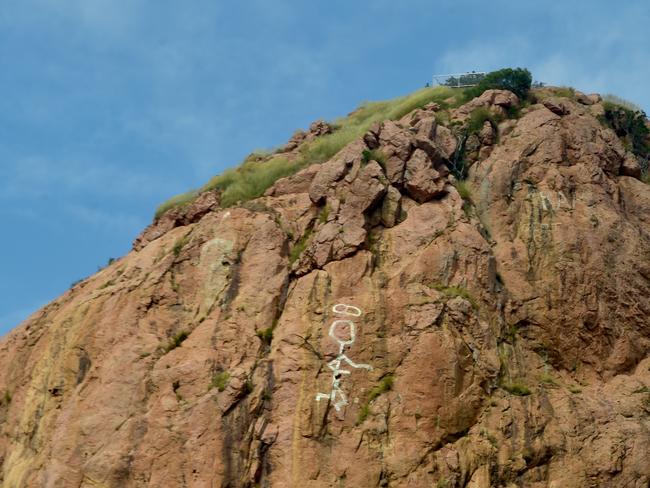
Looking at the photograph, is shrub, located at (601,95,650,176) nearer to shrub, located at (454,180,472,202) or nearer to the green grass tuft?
the green grass tuft

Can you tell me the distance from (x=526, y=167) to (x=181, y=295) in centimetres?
1165

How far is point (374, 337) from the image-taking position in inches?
928

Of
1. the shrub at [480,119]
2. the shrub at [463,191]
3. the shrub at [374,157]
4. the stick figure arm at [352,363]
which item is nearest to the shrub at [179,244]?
the shrub at [374,157]

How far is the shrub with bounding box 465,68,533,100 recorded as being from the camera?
33.2 meters

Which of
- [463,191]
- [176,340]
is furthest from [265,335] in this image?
[463,191]

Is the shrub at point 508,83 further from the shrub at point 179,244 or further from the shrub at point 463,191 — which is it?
the shrub at point 179,244

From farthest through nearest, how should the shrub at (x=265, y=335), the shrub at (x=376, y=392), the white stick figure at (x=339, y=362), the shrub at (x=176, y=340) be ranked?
the shrub at (x=176, y=340) → the shrub at (x=265, y=335) → the white stick figure at (x=339, y=362) → the shrub at (x=376, y=392)

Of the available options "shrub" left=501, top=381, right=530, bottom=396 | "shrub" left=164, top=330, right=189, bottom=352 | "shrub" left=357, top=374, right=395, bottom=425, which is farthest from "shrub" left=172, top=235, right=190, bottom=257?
"shrub" left=501, top=381, right=530, bottom=396

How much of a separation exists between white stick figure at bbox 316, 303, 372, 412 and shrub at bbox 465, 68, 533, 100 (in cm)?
1267

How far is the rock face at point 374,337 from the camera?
2180 cm

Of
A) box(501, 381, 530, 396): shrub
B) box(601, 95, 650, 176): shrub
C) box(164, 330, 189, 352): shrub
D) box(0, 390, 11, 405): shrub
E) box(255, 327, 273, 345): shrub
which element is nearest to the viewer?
box(501, 381, 530, 396): shrub

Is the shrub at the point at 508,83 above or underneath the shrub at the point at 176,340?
above

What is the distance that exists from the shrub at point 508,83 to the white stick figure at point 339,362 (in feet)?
41.6

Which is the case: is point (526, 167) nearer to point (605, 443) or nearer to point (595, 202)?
point (595, 202)
